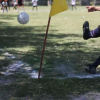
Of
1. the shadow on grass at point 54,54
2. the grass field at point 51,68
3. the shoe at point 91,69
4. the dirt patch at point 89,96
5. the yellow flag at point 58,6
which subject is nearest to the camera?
the dirt patch at point 89,96

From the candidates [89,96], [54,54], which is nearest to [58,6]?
[89,96]

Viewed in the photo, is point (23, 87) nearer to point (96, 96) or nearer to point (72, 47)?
point (96, 96)

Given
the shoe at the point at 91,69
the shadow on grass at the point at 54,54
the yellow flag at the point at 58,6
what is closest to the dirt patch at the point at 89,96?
the shoe at the point at 91,69

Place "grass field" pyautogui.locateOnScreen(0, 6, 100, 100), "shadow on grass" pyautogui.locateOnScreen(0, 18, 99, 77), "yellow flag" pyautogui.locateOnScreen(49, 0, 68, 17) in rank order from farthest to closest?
"shadow on grass" pyautogui.locateOnScreen(0, 18, 99, 77) < "yellow flag" pyautogui.locateOnScreen(49, 0, 68, 17) < "grass field" pyautogui.locateOnScreen(0, 6, 100, 100)

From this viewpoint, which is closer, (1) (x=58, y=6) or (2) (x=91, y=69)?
(1) (x=58, y=6)

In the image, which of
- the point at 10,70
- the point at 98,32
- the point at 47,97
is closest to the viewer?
the point at 47,97

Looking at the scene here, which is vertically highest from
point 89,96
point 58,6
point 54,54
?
point 58,6

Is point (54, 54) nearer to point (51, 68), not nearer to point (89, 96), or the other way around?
point (51, 68)

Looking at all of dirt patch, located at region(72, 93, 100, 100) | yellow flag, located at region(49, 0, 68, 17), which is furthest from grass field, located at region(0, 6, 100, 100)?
yellow flag, located at region(49, 0, 68, 17)

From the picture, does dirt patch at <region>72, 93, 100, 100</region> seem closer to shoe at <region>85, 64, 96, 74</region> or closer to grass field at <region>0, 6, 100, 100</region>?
grass field at <region>0, 6, 100, 100</region>

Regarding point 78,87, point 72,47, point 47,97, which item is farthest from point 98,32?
point 72,47

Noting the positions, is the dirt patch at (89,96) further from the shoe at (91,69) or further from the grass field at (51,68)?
the shoe at (91,69)

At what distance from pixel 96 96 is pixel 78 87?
46 centimetres

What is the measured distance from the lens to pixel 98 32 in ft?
15.8
